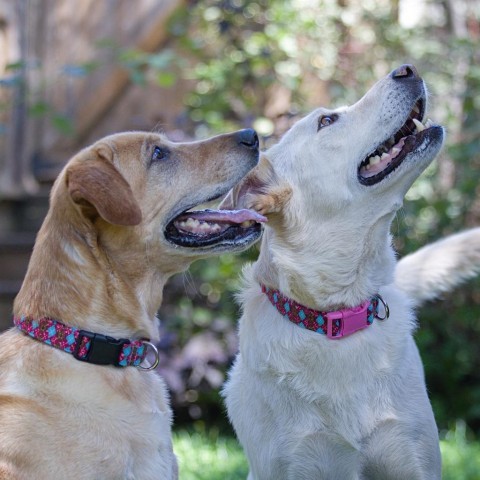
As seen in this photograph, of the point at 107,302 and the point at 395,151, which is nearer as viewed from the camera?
the point at 107,302

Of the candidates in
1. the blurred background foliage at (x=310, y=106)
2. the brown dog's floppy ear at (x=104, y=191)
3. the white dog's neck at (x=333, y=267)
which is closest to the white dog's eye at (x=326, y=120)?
the white dog's neck at (x=333, y=267)

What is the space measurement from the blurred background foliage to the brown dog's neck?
2.79m

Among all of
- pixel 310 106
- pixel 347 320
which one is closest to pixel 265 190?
pixel 347 320

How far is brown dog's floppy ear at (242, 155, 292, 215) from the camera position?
342 centimetres

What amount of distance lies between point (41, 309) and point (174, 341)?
328cm

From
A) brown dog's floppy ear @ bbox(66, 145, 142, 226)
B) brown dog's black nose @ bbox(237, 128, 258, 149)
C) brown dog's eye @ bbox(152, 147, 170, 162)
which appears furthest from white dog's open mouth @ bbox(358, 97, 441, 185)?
brown dog's floppy ear @ bbox(66, 145, 142, 226)

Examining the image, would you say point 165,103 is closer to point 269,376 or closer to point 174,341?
point 174,341

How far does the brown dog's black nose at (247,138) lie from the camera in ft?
11.1

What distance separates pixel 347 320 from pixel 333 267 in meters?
0.22

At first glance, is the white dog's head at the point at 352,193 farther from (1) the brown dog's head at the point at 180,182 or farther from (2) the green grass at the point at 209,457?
(2) the green grass at the point at 209,457

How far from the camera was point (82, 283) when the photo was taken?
3047 millimetres

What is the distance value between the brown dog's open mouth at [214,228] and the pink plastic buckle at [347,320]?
460 millimetres

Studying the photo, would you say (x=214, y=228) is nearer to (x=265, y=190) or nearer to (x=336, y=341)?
(x=265, y=190)

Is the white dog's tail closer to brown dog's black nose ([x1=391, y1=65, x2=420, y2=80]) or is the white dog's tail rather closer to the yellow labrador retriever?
brown dog's black nose ([x1=391, y1=65, x2=420, y2=80])
